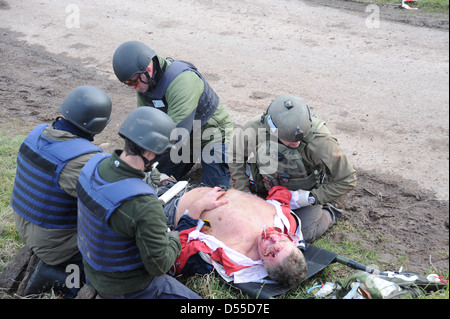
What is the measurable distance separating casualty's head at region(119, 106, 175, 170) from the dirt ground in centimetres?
258

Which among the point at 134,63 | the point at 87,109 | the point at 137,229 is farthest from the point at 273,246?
the point at 134,63

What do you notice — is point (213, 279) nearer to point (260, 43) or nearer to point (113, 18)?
point (260, 43)

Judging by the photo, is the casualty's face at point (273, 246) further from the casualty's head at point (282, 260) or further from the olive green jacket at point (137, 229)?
the olive green jacket at point (137, 229)

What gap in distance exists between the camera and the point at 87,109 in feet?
12.7

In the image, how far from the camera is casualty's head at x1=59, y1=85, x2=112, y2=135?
384 cm

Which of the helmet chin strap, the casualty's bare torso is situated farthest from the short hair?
the helmet chin strap

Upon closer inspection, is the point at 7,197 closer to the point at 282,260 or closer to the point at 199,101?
the point at 199,101

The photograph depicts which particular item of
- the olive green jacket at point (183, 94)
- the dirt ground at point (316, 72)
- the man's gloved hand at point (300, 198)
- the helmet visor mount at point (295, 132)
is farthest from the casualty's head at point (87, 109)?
the dirt ground at point (316, 72)

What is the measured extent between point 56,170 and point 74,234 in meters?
0.65

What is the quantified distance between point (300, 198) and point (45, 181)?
2469 mm

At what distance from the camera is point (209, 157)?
563cm

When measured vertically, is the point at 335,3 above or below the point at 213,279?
above

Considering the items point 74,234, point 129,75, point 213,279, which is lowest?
point 213,279

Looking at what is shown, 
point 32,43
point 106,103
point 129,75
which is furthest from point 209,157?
point 32,43
